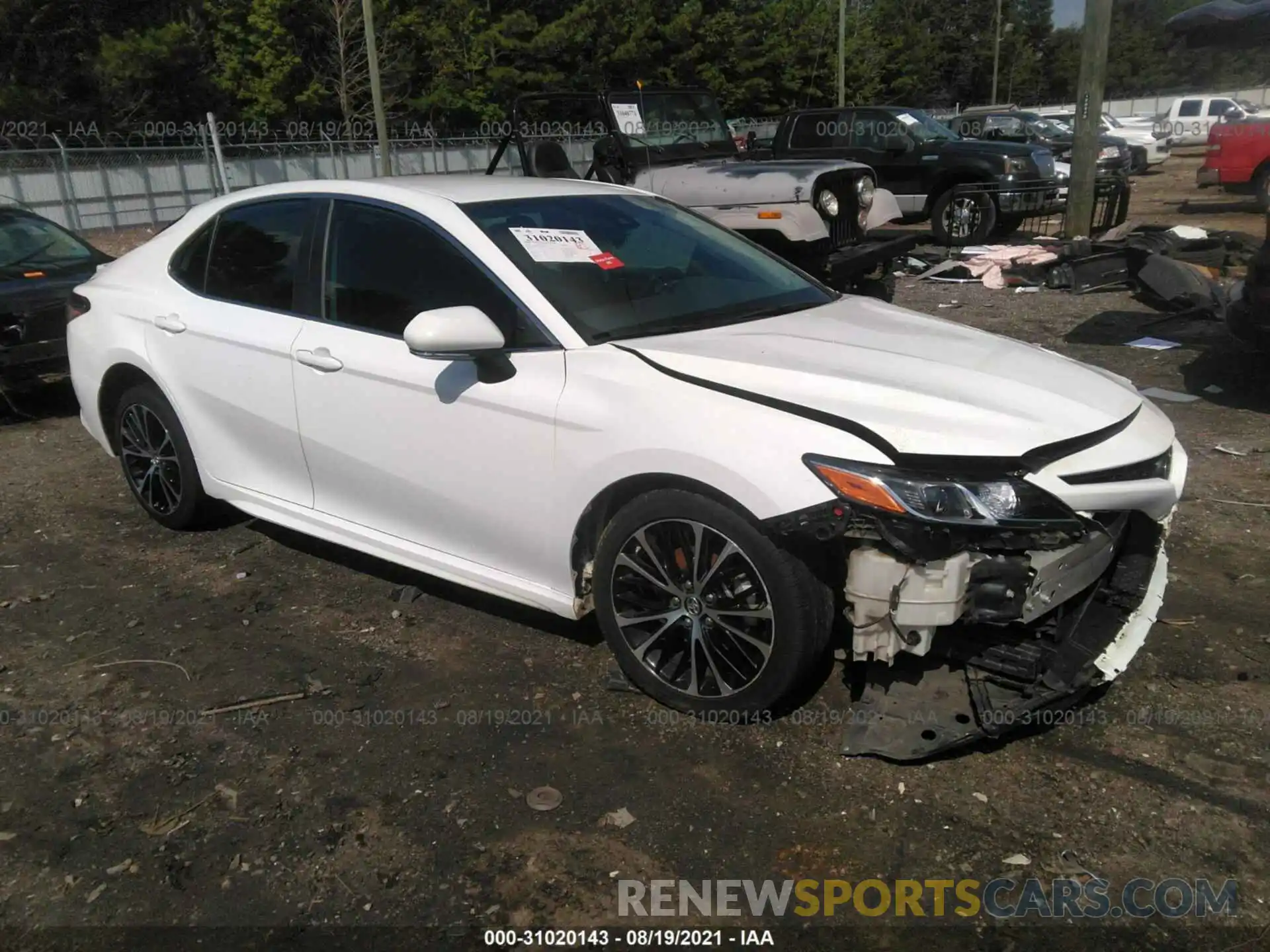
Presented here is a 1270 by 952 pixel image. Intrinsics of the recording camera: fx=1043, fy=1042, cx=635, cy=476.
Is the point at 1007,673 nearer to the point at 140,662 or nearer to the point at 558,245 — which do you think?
the point at 558,245

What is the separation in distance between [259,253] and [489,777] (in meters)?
2.50

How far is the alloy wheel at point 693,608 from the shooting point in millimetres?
3055

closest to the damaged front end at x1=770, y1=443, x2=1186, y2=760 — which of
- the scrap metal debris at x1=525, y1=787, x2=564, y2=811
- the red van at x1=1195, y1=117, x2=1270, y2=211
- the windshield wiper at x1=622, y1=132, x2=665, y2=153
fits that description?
the scrap metal debris at x1=525, y1=787, x2=564, y2=811

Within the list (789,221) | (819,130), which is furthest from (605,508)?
(819,130)

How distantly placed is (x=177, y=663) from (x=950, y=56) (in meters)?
78.3

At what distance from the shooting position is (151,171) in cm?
2348

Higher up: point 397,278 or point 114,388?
point 397,278

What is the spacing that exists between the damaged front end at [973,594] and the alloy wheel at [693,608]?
27 centimetres

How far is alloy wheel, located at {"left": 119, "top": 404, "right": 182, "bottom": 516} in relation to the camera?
4.84m

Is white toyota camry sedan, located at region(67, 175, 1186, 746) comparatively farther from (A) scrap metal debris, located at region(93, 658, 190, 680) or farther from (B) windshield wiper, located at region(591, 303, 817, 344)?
(A) scrap metal debris, located at region(93, 658, 190, 680)

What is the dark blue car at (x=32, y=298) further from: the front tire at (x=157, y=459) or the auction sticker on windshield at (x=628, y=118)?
the auction sticker on windshield at (x=628, y=118)

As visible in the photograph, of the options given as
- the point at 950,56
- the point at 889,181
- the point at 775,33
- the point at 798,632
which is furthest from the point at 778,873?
the point at 950,56

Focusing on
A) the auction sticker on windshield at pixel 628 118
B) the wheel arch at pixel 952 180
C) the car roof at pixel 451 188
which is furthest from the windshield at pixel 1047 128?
the car roof at pixel 451 188

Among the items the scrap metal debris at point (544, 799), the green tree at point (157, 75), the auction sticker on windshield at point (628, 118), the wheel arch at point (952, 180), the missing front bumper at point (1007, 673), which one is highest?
the green tree at point (157, 75)
